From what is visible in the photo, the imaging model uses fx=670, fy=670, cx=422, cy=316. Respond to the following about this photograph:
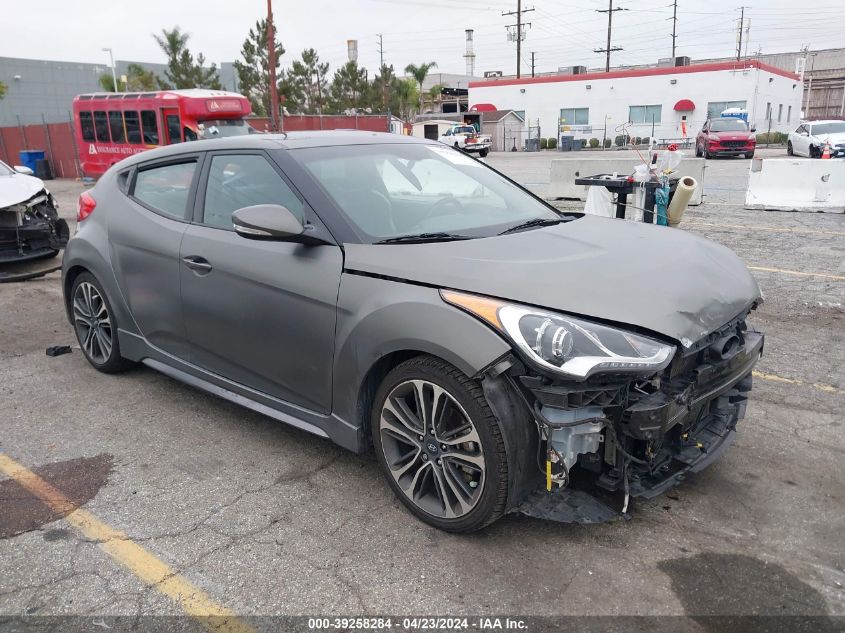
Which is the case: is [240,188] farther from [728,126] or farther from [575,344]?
[728,126]

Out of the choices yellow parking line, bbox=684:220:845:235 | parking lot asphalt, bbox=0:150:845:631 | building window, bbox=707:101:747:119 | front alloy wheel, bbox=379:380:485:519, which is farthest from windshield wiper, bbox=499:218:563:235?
building window, bbox=707:101:747:119

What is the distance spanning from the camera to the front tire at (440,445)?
2596 millimetres

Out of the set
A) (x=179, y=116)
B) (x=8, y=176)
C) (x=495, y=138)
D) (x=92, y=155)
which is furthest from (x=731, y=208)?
(x=495, y=138)

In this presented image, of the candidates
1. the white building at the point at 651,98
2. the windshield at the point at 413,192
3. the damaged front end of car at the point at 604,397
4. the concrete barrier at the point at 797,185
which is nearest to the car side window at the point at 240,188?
the windshield at the point at 413,192

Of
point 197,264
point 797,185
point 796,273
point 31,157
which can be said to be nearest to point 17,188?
point 197,264

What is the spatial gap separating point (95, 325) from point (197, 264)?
1.58 meters

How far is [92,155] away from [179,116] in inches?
197

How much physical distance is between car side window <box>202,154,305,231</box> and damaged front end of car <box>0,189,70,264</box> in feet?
17.7

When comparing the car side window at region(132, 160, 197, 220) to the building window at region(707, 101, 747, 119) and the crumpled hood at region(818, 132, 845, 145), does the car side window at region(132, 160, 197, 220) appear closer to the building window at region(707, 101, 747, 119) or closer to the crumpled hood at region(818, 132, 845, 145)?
the crumpled hood at region(818, 132, 845, 145)

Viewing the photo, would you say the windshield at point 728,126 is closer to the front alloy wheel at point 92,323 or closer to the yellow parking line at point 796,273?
the yellow parking line at point 796,273

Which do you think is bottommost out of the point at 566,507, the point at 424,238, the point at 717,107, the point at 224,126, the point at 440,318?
the point at 566,507

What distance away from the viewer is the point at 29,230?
813cm

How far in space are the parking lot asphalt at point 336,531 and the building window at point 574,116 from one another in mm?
48606

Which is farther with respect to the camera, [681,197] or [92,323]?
[681,197]
